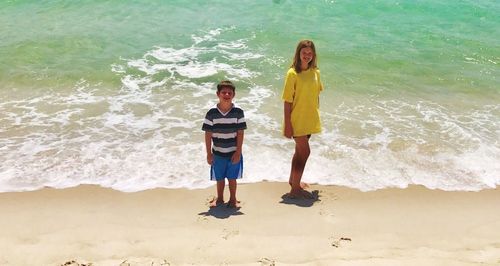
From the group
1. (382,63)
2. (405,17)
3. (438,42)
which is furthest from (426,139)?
(405,17)

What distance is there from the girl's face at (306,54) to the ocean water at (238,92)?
1792 millimetres

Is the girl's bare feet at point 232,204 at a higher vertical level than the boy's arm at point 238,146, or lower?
lower

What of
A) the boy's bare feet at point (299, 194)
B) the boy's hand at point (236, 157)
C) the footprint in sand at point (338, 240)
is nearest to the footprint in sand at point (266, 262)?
the footprint in sand at point (338, 240)

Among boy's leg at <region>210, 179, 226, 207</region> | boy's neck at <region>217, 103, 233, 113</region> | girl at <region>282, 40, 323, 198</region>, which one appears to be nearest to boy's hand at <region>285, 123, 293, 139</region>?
girl at <region>282, 40, 323, 198</region>

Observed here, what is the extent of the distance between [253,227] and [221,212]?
0.51m

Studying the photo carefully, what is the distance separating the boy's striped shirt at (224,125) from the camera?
15.9ft

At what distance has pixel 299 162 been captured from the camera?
550 centimetres

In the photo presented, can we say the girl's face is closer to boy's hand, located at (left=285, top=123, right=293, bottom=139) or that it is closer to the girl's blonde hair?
the girl's blonde hair

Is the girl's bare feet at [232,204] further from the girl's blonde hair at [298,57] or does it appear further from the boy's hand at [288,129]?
the girl's blonde hair at [298,57]

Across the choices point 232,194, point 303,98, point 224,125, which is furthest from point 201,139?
point 303,98

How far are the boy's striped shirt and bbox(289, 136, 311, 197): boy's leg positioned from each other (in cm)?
87

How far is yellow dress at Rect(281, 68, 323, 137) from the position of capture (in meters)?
5.11

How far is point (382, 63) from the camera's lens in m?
11.3

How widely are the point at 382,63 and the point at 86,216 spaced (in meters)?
8.48
